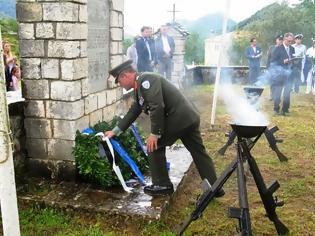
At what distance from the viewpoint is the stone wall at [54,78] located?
4.84m

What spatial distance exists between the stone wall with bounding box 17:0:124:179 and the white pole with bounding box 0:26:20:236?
1809 millimetres

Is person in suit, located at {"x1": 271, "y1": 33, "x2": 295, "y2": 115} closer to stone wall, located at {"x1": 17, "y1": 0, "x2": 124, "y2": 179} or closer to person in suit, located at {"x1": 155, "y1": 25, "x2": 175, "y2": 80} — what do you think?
person in suit, located at {"x1": 155, "y1": 25, "x2": 175, "y2": 80}

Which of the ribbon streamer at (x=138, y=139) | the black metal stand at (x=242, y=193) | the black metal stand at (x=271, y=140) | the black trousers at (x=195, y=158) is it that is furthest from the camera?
the black metal stand at (x=271, y=140)

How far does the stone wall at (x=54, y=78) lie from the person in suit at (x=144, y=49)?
5.03m

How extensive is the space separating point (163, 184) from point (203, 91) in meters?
10.2

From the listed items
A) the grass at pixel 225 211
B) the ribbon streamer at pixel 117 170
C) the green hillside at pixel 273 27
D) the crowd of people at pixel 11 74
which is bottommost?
the grass at pixel 225 211

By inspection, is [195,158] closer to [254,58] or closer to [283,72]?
[283,72]

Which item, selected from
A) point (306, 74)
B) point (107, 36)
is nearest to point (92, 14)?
point (107, 36)

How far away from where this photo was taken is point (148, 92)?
4383mm

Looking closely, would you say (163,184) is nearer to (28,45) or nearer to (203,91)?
(28,45)

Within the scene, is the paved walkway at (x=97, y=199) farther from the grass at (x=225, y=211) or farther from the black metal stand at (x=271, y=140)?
the black metal stand at (x=271, y=140)

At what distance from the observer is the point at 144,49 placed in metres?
10.5

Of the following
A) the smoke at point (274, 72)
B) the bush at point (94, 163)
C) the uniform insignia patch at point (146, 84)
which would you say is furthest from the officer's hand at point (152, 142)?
the smoke at point (274, 72)

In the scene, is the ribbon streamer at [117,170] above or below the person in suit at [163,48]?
below
